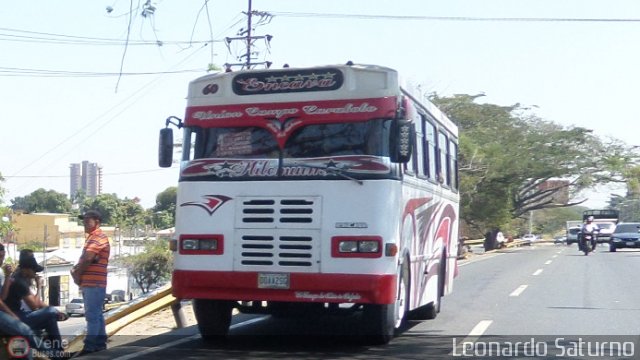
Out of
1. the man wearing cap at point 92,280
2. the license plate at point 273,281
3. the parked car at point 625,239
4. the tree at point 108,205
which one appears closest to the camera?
the license plate at point 273,281

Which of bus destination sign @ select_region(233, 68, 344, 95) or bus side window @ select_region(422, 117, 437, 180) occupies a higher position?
bus destination sign @ select_region(233, 68, 344, 95)

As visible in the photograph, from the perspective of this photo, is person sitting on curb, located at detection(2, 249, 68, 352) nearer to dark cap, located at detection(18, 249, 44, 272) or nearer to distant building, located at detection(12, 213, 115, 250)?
dark cap, located at detection(18, 249, 44, 272)

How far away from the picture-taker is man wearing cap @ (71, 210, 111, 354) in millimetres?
10961

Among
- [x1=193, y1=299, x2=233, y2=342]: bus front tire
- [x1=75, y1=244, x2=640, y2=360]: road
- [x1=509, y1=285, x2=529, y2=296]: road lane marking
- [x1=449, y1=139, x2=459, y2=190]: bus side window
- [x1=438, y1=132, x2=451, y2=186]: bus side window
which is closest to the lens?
[x1=75, y1=244, x2=640, y2=360]: road

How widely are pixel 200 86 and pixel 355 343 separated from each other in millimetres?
3657

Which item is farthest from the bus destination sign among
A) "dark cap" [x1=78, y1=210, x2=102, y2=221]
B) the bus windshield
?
"dark cap" [x1=78, y1=210, x2=102, y2=221]

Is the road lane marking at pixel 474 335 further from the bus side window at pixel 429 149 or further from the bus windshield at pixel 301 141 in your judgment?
the bus windshield at pixel 301 141

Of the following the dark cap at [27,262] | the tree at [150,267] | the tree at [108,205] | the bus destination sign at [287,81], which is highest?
the tree at [108,205]

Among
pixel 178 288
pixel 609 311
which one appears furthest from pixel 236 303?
pixel 609 311

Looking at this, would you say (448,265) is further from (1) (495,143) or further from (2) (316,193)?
(1) (495,143)

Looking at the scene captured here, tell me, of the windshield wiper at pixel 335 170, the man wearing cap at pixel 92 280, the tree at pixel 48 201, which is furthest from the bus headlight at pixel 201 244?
the tree at pixel 48 201

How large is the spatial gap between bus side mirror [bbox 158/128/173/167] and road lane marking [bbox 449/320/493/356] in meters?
4.06

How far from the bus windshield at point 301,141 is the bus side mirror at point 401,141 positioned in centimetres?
11

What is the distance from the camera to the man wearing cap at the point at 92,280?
36.0 feet
